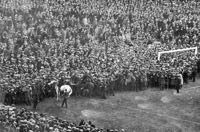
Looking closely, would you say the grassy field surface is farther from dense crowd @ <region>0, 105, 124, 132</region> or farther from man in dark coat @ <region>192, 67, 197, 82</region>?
dense crowd @ <region>0, 105, 124, 132</region>

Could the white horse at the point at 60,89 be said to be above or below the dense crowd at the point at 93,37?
below

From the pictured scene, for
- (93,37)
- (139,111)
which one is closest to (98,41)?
(93,37)

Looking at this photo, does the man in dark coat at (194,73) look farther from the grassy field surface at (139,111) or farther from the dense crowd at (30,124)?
the dense crowd at (30,124)

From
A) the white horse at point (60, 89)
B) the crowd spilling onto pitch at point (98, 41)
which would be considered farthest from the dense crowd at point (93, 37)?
the white horse at point (60, 89)

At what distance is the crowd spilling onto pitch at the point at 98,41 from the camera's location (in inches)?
928

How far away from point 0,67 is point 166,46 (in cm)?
1392

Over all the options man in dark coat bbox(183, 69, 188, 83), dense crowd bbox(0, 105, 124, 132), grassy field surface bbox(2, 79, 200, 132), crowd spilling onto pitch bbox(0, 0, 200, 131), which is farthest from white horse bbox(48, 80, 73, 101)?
man in dark coat bbox(183, 69, 188, 83)

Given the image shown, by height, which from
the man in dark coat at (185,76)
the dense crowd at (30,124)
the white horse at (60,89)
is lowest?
the dense crowd at (30,124)

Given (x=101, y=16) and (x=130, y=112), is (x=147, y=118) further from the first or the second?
(x=101, y=16)

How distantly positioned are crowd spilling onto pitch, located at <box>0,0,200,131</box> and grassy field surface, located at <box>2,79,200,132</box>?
1.19 metres

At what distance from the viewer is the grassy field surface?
20.1 metres

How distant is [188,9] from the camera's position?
37.9 meters

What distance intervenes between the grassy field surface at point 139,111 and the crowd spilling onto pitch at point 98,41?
46.8 inches

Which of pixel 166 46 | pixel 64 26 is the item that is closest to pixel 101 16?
pixel 64 26
